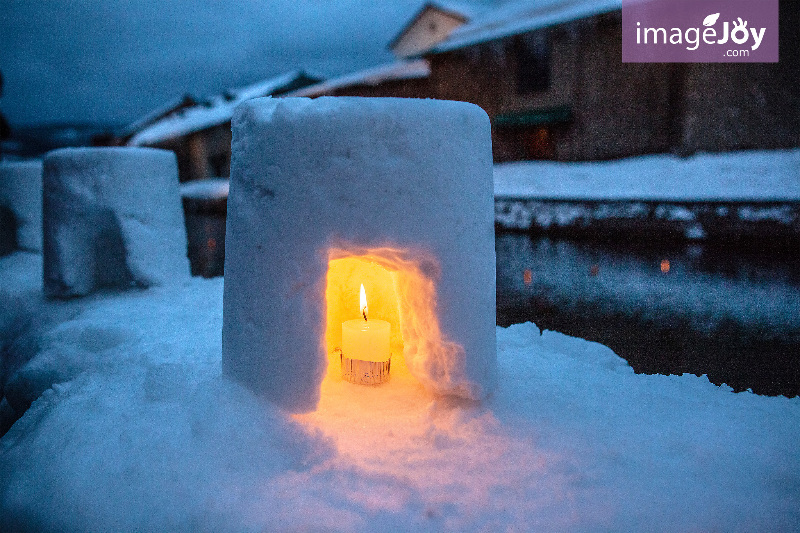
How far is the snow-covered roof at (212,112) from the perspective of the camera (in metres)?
13.6

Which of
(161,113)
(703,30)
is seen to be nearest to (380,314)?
(703,30)

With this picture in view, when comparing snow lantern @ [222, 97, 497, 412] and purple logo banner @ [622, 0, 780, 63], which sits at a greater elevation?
purple logo banner @ [622, 0, 780, 63]

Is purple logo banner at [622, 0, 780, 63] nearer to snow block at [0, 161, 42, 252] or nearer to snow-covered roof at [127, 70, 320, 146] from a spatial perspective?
snow block at [0, 161, 42, 252]

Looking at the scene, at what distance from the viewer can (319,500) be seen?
1812 millimetres

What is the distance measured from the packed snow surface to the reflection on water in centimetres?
222

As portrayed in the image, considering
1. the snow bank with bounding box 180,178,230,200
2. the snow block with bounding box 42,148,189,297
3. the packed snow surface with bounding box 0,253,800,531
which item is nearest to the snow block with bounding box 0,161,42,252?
the snow block with bounding box 42,148,189,297

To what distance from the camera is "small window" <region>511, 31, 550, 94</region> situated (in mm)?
7887

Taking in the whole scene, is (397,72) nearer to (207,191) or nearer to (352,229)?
(207,191)

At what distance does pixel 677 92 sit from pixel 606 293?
3.42m

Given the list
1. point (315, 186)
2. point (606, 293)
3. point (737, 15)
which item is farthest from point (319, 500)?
point (737, 15)

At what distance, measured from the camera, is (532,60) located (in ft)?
26.6

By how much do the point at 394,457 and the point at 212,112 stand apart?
14.6 metres

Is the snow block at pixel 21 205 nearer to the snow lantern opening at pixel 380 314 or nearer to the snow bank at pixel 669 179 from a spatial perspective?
the snow lantern opening at pixel 380 314

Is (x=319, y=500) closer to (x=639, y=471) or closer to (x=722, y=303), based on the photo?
(x=639, y=471)
